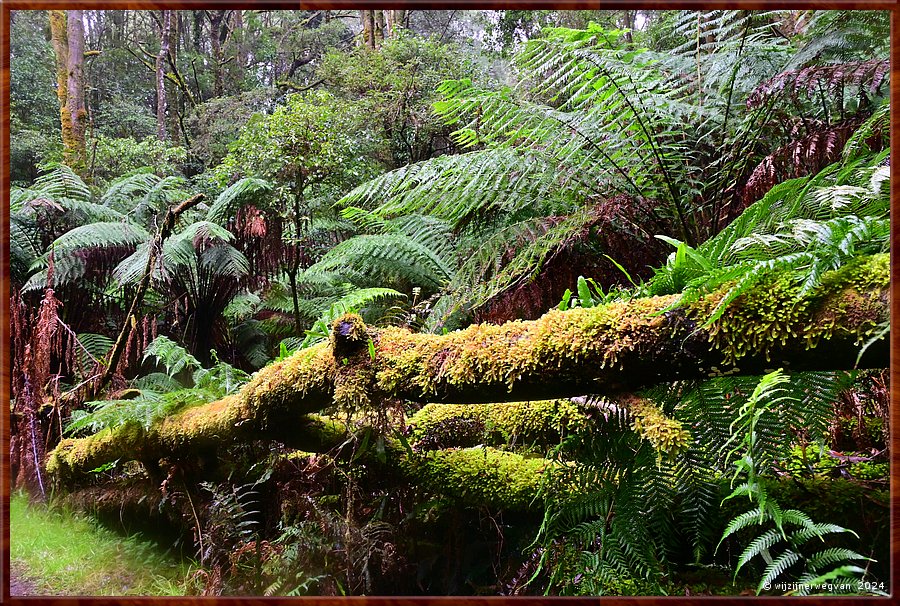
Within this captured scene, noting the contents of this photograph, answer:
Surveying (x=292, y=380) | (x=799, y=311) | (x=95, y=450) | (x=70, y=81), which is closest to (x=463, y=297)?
(x=292, y=380)

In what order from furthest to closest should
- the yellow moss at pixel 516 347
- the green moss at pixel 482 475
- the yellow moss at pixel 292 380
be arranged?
the green moss at pixel 482 475 → the yellow moss at pixel 292 380 → the yellow moss at pixel 516 347

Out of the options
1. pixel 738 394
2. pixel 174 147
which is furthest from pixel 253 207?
pixel 738 394

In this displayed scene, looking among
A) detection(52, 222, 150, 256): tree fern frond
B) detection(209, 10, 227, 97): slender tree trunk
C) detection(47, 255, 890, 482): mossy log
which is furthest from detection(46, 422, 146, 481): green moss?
detection(209, 10, 227, 97): slender tree trunk

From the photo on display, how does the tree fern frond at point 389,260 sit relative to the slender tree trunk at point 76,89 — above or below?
below

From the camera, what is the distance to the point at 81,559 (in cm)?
129

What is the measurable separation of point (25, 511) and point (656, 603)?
146cm

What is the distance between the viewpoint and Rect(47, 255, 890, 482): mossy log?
739 mm

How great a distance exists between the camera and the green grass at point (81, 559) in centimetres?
113

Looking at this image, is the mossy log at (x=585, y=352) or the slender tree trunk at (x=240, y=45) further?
the slender tree trunk at (x=240, y=45)

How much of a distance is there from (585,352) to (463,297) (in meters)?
0.86

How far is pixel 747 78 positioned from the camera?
1820 millimetres

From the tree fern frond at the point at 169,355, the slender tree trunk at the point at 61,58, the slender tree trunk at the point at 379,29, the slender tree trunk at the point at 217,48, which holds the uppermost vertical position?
the slender tree trunk at the point at 379,29

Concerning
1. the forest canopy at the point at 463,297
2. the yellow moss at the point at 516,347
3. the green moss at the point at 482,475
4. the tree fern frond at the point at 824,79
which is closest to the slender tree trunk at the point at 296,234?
the forest canopy at the point at 463,297

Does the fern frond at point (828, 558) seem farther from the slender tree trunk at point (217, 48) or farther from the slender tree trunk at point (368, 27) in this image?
the slender tree trunk at point (217, 48)
